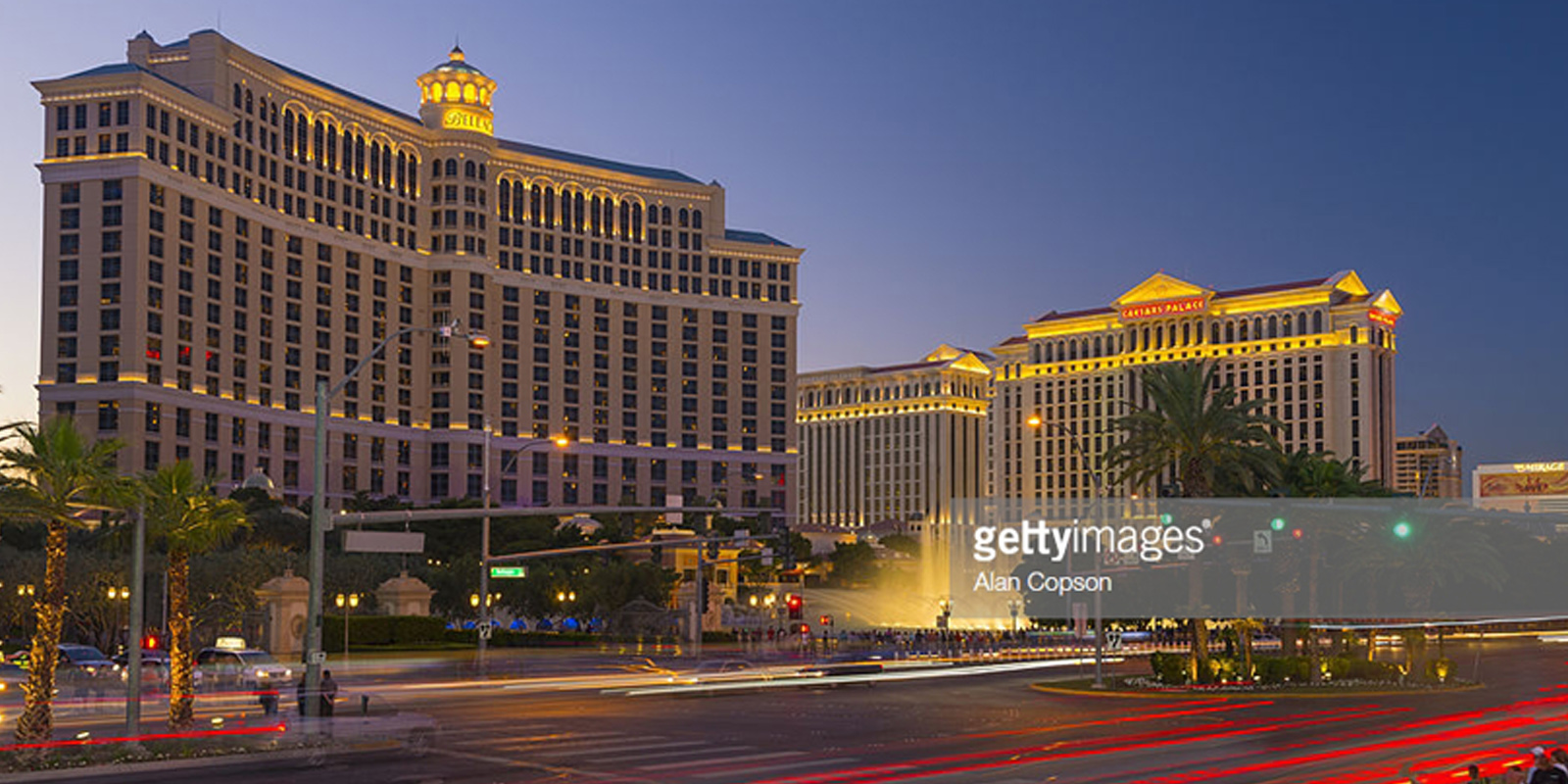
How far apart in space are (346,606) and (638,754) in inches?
1835

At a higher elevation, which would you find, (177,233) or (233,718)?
(177,233)

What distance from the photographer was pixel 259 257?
157 m

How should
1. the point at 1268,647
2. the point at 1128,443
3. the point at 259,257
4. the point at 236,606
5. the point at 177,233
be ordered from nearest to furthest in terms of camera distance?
the point at 1128,443
the point at 236,606
the point at 1268,647
the point at 177,233
the point at 259,257

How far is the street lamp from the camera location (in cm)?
6636

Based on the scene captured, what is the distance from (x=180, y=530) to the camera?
1313 inches

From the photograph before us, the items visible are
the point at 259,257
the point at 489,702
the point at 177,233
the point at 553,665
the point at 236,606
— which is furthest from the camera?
the point at 259,257

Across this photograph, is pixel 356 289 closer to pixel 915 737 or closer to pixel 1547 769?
pixel 915 737

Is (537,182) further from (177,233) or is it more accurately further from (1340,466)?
(1340,466)

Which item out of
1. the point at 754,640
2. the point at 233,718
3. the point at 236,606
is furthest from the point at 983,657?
the point at 233,718

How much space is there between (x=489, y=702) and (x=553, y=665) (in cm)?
1947

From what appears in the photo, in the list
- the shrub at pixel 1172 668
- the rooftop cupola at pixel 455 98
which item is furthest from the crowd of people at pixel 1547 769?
the rooftop cupola at pixel 455 98

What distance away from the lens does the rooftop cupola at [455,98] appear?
18150 centimetres

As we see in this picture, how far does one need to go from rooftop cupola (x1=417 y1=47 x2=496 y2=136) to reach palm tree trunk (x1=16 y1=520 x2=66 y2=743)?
154569 mm

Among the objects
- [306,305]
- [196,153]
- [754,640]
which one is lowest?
[754,640]
